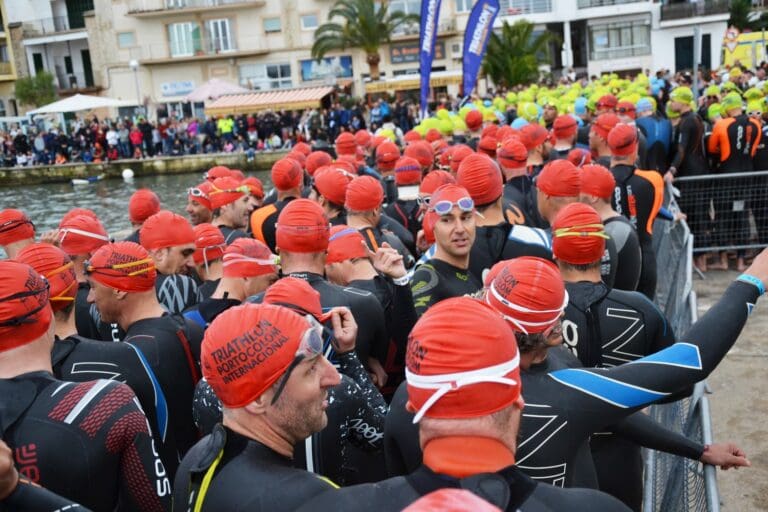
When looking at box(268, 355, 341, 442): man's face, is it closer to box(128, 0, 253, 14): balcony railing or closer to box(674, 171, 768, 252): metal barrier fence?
box(674, 171, 768, 252): metal barrier fence

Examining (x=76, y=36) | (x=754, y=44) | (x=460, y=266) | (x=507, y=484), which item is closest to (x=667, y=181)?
(x=460, y=266)

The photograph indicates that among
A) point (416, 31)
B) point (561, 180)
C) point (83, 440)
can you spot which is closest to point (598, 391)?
point (83, 440)

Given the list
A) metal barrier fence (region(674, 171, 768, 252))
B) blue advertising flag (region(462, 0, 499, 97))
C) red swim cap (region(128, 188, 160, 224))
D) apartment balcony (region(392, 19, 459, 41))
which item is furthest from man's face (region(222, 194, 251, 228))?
apartment balcony (region(392, 19, 459, 41))

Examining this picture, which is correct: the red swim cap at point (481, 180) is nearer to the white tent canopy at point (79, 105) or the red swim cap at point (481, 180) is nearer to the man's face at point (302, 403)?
the man's face at point (302, 403)

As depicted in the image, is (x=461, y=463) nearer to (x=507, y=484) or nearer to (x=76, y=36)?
(x=507, y=484)

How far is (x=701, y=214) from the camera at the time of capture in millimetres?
9938

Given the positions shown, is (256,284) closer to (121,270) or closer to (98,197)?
(121,270)

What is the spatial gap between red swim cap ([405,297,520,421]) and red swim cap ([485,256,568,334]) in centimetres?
70

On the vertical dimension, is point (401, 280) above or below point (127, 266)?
below

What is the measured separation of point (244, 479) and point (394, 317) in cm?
203

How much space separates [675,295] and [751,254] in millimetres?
4505

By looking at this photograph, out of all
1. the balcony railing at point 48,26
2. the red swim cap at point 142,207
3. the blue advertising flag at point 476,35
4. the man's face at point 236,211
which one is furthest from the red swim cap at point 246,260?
the balcony railing at point 48,26

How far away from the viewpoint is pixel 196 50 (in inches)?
2189

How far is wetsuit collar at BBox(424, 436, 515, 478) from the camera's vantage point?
1.88m
